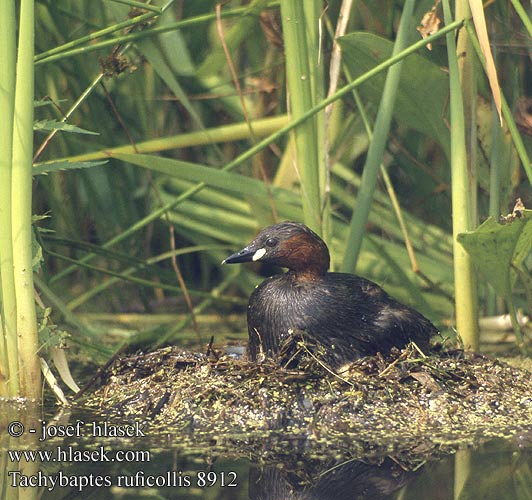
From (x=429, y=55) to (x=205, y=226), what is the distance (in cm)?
146

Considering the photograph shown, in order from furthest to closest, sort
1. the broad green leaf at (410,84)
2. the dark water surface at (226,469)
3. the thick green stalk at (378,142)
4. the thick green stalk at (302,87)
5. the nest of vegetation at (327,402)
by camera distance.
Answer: the broad green leaf at (410,84) → the thick green stalk at (302,87) → the thick green stalk at (378,142) → the nest of vegetation at (327,402) → the dark water surface at (226,469)

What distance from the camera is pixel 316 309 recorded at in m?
4.10

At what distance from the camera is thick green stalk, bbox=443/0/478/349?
4.06 meters

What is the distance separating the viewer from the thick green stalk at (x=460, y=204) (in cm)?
406

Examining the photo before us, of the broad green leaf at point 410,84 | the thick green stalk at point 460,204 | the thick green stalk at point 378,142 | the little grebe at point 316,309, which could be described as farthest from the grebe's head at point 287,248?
the broad green leaf at point 410,84

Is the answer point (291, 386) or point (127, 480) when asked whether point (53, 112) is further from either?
point (127, 480)

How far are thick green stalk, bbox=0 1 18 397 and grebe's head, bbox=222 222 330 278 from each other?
0.87 metres

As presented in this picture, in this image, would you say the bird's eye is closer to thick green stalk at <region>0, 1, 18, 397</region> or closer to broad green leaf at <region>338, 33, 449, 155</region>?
broad green leaf at <region>338, 33, 449, 155</region>

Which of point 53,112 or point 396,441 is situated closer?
point 396,441

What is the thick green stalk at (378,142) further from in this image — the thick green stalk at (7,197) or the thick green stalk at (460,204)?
the thick green stalk at (7,197)

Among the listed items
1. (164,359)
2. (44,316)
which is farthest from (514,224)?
(44,316)

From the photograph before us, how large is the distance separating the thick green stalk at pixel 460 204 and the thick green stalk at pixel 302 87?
0.53 m

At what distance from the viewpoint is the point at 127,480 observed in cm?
301

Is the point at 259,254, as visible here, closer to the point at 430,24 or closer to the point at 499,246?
the point at 499,246
